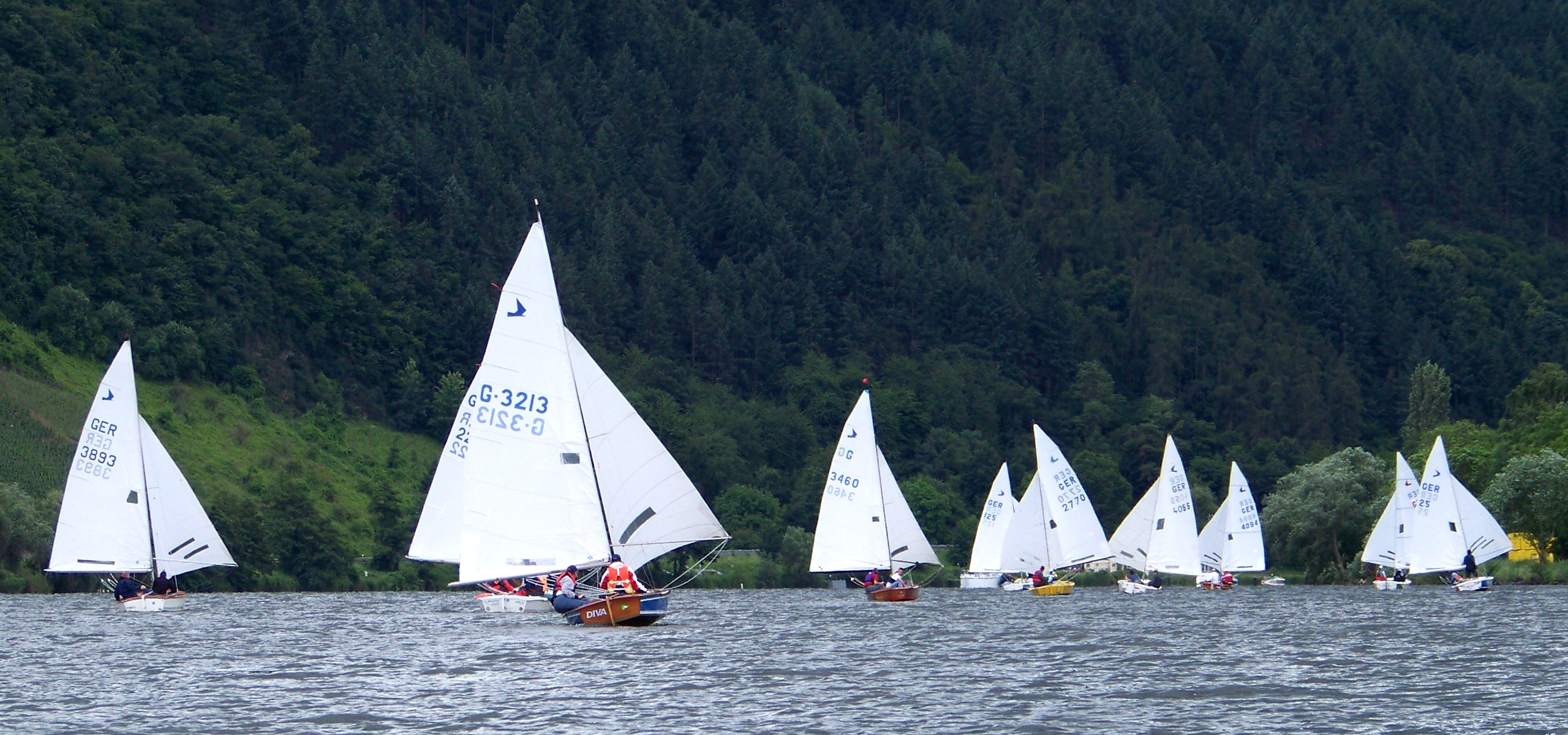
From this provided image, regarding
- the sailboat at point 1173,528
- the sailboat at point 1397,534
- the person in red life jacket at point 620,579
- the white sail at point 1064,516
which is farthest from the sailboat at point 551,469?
the sailboat at point 1173,528

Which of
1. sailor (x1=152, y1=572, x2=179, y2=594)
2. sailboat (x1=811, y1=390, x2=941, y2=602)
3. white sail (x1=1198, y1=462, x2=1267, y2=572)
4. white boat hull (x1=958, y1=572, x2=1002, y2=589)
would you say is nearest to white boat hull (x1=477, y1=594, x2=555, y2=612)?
sailor (x1=152, y1=572, x2=179, y2=594)

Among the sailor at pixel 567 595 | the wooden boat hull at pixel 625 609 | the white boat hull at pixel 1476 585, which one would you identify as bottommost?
the wooden boat hull at pixel 625 609

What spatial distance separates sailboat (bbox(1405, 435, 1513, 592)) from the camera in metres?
89.4

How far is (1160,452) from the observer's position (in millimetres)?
180875

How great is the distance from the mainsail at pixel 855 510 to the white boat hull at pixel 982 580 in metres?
19.9

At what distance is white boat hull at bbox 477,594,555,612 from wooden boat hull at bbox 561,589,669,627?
13851 millimetres

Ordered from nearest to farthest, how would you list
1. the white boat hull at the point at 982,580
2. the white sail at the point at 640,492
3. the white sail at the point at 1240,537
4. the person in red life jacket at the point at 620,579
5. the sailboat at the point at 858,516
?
the white sail at the point at 640,492 → the person in red life jacket at the point at 620,579 → the sailboat at the point at 858,516 → the white boat hull at the point at 982,580 → the white sail at the point at 1240,537

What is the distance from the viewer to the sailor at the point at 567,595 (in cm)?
5862

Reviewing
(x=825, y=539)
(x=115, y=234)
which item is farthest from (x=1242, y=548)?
(x=115, y=234)

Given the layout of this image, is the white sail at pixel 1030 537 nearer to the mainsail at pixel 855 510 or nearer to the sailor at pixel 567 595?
the mainsail at pixel 855 510

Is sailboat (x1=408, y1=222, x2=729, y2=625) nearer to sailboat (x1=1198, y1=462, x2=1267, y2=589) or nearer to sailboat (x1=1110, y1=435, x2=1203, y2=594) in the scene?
sailboat (x1=1110, y1=435, x2=1203, y2=594)

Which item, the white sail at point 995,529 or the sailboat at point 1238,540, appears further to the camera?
the sailboat at point 1238,540

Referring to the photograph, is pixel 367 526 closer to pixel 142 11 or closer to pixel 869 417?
pixel 869 417

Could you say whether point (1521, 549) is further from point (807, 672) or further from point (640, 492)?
point (807, 672)
